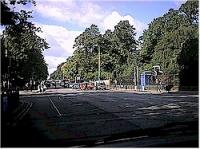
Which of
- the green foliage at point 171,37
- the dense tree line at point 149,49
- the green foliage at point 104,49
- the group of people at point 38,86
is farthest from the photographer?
the green foliage at point 104,49

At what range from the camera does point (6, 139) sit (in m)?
14.0

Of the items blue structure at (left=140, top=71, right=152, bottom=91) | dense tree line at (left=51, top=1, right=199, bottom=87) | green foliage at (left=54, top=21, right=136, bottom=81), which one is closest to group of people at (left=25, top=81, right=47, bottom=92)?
blue structure at (left=140, top=71, right=152, bottom=91)

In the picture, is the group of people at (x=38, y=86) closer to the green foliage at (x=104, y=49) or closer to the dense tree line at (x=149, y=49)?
the dense tree line at (x=149, y=49)

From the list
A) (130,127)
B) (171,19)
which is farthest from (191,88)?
(130,127)

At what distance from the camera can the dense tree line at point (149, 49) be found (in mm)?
72938

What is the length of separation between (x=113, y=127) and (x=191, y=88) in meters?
51.4

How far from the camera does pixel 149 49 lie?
362 ft

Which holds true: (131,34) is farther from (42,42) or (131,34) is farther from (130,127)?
(130,127)

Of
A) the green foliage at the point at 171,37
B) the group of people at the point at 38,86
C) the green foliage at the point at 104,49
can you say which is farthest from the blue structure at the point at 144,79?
the green foliage at the point at 104,49

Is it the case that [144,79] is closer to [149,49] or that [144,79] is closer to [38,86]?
[38,86]

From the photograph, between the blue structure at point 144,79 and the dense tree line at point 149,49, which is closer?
the dense tree line at point 149,49

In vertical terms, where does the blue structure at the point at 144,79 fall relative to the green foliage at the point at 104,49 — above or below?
below

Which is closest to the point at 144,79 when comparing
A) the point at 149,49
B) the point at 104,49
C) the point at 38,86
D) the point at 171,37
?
the point at 171,37

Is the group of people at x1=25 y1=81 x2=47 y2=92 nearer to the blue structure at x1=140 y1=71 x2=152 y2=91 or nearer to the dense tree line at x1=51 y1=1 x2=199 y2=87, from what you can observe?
the blue structure at x1=140 y1=71 x2=152 y2=91
